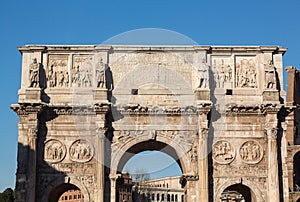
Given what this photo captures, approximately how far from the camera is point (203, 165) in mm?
21203

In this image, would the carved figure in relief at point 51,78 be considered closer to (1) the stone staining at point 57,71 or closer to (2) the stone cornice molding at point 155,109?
(1) the stone staining at point 57,71

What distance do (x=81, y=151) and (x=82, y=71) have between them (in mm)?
2871

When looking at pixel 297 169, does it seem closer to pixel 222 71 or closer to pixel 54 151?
pixel 222 71

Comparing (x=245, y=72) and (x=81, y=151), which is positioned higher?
(x=245, y=72)

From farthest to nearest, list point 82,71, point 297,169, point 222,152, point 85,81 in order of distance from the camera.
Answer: point 297,169
point 82,71
point 85,81
point 222,152

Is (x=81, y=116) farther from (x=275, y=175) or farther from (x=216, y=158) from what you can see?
(x=275, y=175)

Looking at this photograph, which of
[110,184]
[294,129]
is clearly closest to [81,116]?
[110,184]

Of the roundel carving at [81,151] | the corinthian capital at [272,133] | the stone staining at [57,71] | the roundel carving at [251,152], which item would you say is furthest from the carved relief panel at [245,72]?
the stone staining at [57,71]

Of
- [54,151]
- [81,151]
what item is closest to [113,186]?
[81,151]

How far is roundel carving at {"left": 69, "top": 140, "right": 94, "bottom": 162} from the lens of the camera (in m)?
21.7

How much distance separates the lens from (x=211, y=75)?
22.3 metres

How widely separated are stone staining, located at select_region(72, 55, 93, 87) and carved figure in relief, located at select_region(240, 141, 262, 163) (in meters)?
5.92

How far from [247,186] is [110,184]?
4.79m

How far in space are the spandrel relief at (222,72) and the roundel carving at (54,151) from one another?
5930 mm
